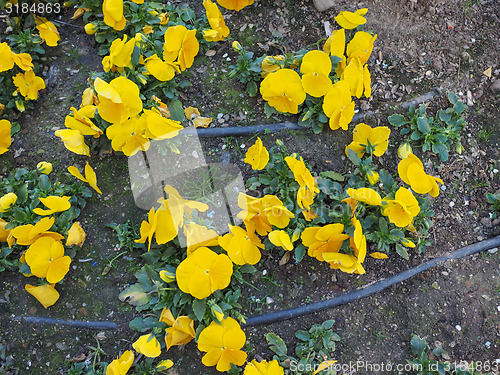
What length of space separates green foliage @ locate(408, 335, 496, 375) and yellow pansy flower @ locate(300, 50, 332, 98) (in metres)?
1.71

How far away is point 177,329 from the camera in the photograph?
2680 millimetres

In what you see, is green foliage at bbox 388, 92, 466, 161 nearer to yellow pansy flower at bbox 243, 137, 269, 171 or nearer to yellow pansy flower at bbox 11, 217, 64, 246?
yellow pansy flower at bbox 243, 137, 269, 171

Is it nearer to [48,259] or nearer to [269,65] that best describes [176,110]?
[269,65]

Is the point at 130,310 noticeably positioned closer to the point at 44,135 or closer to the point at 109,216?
the point at 109,216

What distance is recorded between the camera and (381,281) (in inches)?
117

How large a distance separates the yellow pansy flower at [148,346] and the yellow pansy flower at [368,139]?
1.73 m

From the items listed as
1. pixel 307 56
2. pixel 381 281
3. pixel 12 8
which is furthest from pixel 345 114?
pixel 12 8

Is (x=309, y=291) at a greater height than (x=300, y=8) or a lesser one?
lesser

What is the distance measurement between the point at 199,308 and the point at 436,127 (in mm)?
2078

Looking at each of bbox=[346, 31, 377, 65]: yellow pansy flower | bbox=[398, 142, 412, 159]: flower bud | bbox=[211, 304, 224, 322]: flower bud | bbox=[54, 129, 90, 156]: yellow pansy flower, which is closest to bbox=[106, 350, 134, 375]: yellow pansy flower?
bbox=[211, 304, 224, 322]: flower bud

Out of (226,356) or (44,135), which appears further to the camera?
(44,135)

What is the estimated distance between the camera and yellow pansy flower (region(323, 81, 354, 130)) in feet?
9.96

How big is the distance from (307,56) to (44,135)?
80.0 inches

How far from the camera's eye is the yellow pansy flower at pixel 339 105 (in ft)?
9.96
